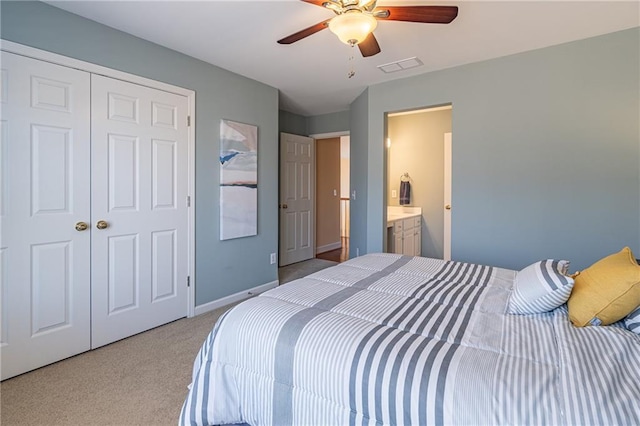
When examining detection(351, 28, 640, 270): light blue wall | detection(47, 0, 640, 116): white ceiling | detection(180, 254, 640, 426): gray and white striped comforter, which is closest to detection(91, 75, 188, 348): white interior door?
detection(47, 0, 640, 116): white ceiling

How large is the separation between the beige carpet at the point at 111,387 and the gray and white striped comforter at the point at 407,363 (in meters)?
0.57

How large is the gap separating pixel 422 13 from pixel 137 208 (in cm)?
246

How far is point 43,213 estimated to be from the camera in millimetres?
2107

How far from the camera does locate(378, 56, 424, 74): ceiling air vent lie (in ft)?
9.79

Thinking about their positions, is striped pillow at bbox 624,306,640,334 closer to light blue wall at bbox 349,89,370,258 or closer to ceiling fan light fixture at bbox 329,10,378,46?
ceiling fan light fixture at bbox 329,10,378,46

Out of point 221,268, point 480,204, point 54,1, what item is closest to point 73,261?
point 221,268

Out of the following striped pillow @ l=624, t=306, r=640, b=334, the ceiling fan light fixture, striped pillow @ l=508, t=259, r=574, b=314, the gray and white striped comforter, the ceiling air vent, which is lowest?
the gray and white striped comforter

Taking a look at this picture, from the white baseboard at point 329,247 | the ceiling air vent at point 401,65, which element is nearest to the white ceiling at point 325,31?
the ceiling air vent at point 401,65

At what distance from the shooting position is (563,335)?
1.15 meters

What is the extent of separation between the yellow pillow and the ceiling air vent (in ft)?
7.74

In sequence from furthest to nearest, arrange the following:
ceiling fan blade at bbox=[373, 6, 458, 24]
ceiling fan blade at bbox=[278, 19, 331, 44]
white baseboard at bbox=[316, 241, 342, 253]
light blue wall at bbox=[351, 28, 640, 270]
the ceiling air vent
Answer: white baseboard at bbox=[316, 241, 342, 253] < the ceiling air vent < light blue wall at bbox=[351, 28, 640, 270] < ceiling fan blade at bbox=[278, 19, 331, 44] < ceiling fan blade at bbox=[373, 6, 458, 24]

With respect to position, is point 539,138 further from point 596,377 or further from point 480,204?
point 596,377

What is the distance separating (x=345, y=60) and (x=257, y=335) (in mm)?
2604

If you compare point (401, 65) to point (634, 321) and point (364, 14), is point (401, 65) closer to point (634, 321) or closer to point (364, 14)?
point (364, 14)
